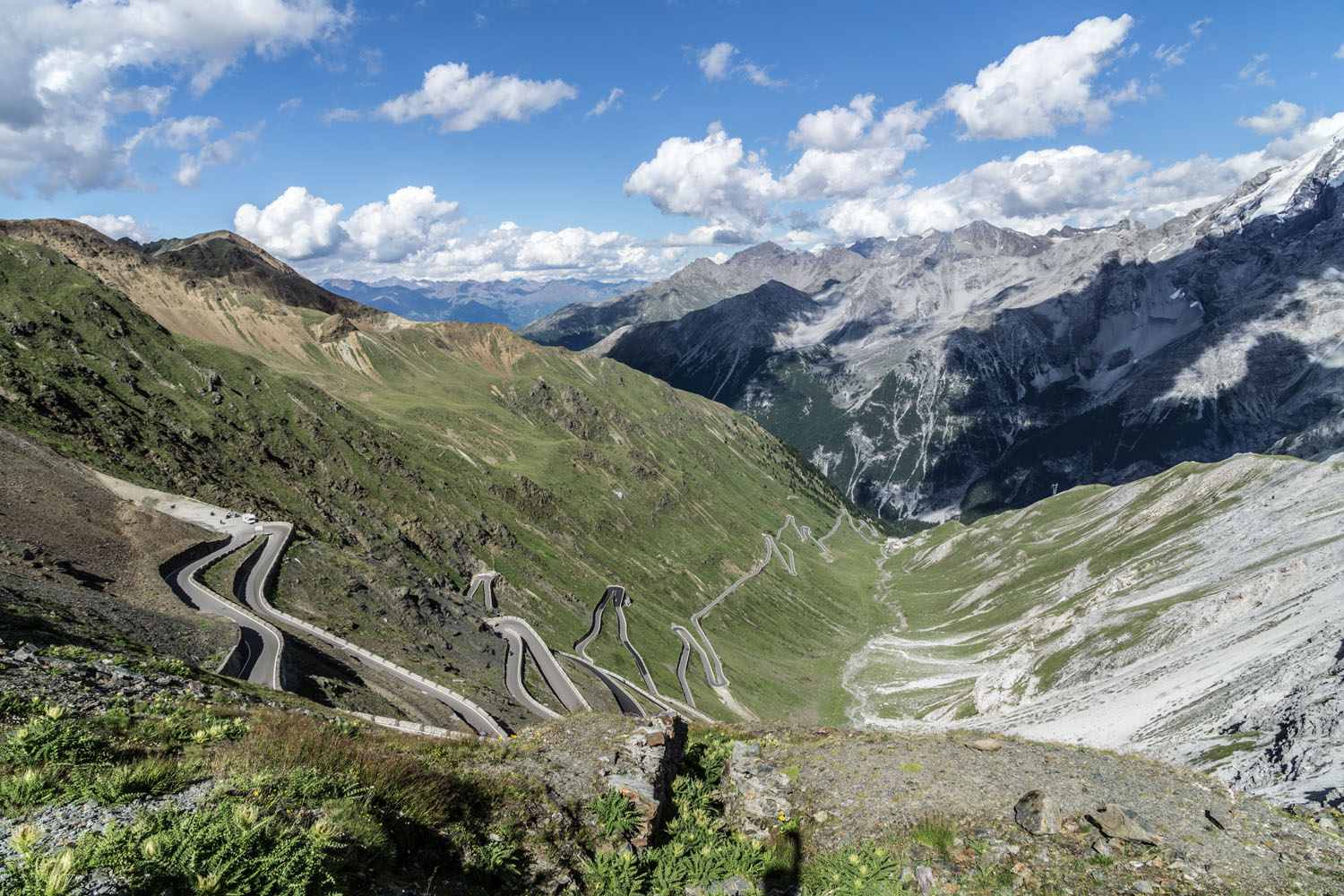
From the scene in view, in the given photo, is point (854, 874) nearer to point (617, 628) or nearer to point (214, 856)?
point (214, 856)

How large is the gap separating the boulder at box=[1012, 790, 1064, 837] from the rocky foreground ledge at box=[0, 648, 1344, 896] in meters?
0.08

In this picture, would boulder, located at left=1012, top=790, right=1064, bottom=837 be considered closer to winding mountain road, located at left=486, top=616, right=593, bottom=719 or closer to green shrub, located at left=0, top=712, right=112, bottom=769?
green shrub, located at left=0, top=712, right=112, bottom=769

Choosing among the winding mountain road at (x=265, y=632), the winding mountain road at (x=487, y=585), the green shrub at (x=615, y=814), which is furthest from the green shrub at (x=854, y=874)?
the winding mountain road at (x=487, y=585)

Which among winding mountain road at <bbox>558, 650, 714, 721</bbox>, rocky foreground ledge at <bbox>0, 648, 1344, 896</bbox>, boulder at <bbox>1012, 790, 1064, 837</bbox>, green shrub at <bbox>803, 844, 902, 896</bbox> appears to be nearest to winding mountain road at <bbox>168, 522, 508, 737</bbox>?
rocky foreground ledge at <bbox>0, 648, 1344, 896</bbox>

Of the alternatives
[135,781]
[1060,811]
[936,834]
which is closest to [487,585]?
[936,834]

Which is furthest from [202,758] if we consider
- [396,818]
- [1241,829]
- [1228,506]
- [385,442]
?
[1228,506]

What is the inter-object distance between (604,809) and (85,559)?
166 feet

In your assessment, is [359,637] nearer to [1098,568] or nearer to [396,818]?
[396,818]

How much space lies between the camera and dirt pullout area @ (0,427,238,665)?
3384 cm

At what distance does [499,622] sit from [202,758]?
304 ft

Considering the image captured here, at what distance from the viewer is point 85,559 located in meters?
46.3

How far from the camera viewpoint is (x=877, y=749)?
26.4 metres

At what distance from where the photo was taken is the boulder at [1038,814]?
18.6m

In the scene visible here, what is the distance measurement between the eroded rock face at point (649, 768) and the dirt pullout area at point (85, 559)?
2255 cm
